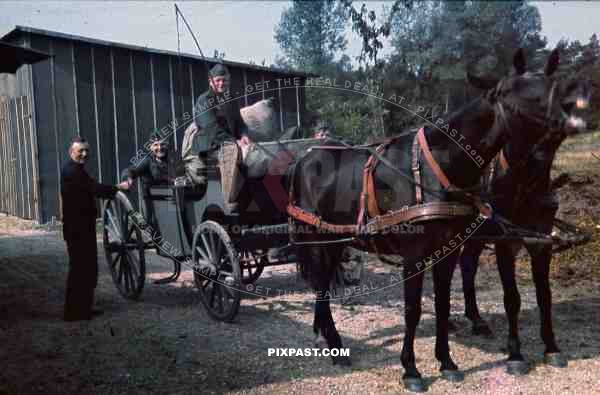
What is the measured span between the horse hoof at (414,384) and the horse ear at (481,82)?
2.07m

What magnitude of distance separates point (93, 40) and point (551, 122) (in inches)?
415

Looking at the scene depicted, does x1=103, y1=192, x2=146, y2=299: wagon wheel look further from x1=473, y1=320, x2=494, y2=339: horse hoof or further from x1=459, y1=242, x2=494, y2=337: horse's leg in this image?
x1=473, y1=320, x2=494, y2=339: horse hoof

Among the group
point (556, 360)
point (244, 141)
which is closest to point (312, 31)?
point (244, 141)

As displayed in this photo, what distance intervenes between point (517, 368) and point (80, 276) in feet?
14.0

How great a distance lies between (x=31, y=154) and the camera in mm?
11984

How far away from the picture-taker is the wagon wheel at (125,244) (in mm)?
6426

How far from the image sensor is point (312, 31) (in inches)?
403

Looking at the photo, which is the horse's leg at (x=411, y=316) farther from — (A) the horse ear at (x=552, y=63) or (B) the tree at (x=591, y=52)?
(B) the tree at (x=591, y=52)

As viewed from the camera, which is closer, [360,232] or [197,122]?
[360,232]

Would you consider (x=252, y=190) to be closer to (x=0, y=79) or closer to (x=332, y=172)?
(x=332, y=172)

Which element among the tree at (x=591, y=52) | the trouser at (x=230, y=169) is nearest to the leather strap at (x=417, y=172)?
the trouser at (x=230, y=169)

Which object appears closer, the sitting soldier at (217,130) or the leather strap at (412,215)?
the leather strap at (412,215)

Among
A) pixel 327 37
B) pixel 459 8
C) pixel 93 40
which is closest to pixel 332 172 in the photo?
pixel 459 8

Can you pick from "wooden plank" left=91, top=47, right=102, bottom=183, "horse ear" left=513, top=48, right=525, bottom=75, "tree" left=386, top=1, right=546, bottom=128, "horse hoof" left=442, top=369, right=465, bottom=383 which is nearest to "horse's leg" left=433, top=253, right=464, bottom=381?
"horse hoof" left=442, top=369, right=465, bottom=383
